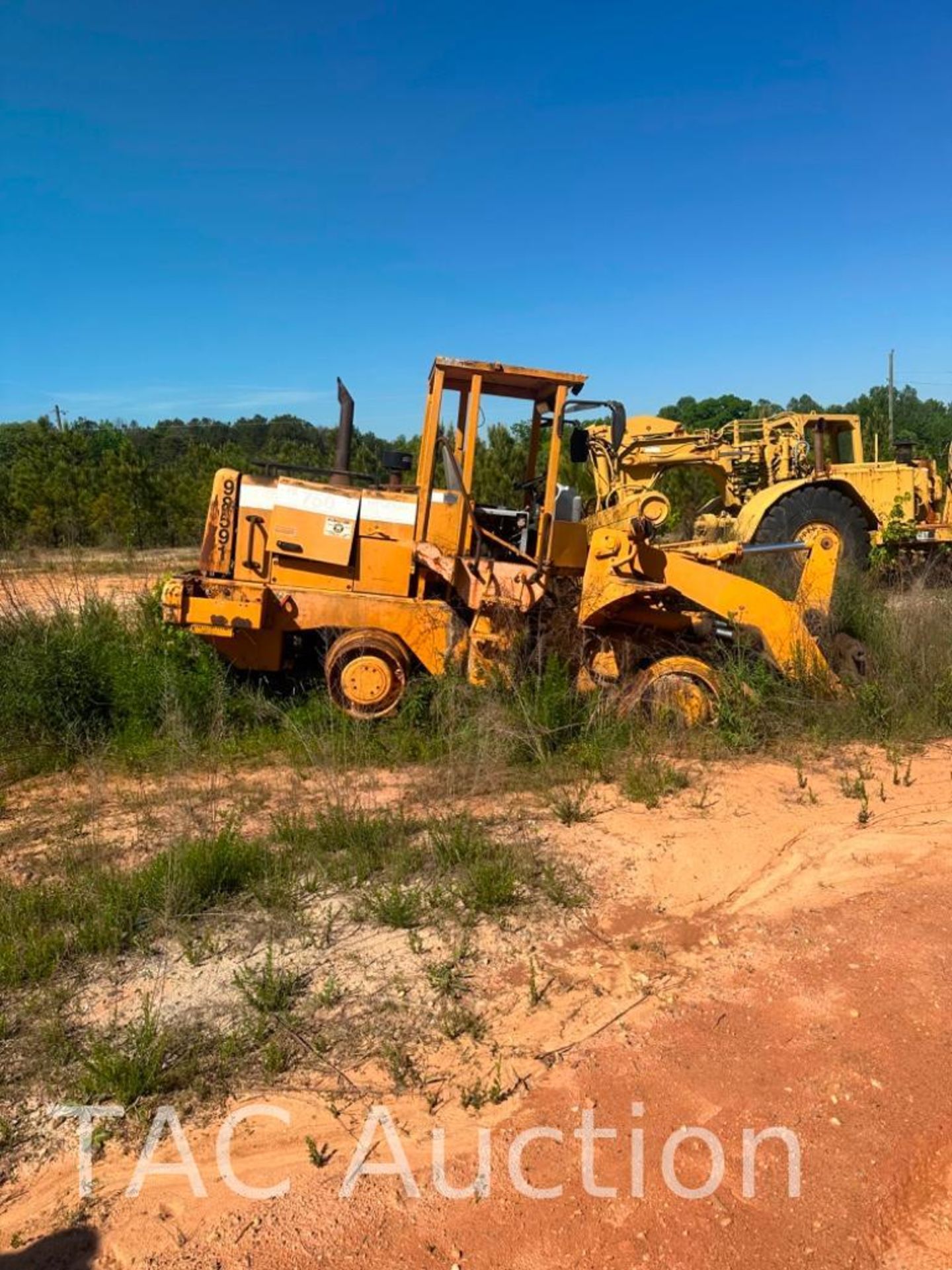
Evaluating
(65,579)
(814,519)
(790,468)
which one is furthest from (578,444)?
(790,468)

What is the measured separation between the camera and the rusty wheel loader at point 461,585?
6473mm

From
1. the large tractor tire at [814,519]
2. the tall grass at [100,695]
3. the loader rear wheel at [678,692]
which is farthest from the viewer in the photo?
the large tractor tire at [814,519]

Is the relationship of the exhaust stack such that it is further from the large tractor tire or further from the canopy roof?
the large tractor tire

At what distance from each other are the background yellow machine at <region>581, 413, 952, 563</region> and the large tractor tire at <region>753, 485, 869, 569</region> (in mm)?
51

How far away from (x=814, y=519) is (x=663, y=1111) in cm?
1106

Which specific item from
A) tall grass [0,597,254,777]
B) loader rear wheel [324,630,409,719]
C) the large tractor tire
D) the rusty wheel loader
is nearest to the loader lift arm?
the rusty wheel loader

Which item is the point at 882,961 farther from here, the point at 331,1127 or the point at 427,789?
the point at 427,789

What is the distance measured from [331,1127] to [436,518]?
15.8 feet

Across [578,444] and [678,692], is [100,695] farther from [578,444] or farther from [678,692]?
[678,692]

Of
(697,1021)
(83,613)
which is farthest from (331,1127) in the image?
(83,613)

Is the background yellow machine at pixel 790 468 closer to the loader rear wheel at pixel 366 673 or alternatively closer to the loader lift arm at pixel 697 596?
the loader lift arm at pixel 697 596

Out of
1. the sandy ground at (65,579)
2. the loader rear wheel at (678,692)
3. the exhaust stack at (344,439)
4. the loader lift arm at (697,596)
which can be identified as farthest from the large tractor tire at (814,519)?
the sandy ground at (65,579)

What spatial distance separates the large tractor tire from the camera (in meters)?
12.0

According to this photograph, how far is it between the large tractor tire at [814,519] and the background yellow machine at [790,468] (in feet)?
0.17
